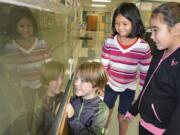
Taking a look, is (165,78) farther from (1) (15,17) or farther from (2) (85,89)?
(1) (15,17)

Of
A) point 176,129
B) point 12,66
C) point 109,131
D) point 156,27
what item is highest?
point 156,27

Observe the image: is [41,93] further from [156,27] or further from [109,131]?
[109,131]

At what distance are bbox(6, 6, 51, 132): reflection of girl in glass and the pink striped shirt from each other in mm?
1091

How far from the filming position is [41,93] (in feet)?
4.04

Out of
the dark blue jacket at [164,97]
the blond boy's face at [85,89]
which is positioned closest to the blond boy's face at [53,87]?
the blond boy's face at [85,89]

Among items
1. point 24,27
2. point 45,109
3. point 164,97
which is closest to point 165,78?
point 164,97

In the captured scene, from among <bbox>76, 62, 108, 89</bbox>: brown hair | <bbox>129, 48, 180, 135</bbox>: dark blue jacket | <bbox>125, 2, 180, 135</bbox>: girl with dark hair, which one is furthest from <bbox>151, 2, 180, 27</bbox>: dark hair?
<bbox>76, 62, 108, 89</bbox>: brown hair

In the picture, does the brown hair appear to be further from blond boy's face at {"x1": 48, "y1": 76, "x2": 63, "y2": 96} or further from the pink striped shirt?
the pink striped shirt

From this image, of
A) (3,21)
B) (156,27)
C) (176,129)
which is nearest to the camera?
(3,21)

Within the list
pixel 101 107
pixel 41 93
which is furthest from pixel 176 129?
pixel 41 93

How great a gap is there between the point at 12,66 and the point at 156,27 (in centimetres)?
84

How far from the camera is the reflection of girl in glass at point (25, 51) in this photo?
2.50 ft

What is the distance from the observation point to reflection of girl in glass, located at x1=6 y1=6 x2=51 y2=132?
763mm

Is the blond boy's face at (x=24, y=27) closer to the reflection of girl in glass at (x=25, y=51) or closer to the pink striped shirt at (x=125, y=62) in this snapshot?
the reflection of girl in glass at (x=25, y=51)
